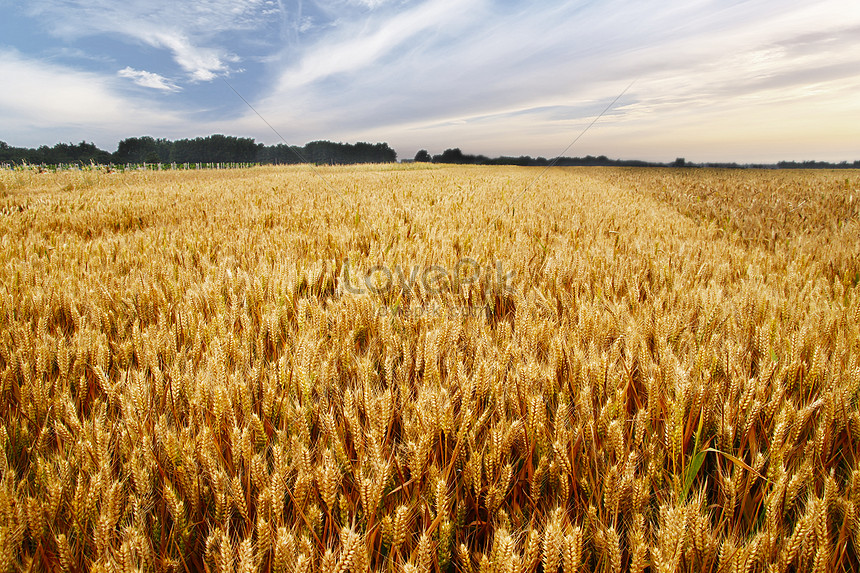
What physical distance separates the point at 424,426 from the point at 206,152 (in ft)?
438

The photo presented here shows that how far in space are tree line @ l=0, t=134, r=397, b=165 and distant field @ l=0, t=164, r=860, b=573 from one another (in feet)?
327

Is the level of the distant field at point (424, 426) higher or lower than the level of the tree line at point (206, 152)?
lower

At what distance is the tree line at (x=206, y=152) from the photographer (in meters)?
99.7

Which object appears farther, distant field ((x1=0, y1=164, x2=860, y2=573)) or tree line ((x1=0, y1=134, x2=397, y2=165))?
tree line ((x1=0, y1=134, x2=397, y2=165))

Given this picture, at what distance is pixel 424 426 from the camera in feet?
3.36

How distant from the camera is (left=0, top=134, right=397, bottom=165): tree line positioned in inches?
3925

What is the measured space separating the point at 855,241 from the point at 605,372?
4.09 meters

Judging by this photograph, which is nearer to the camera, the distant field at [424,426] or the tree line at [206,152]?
the distant field at [424,426]

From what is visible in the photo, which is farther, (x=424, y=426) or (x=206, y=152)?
(x=206, y=152)

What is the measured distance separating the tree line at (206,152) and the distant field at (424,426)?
99618 mm

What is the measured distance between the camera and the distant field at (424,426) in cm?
83

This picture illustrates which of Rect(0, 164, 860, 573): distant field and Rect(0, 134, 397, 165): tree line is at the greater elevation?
Rect(0, 134, 397, 165): tree line

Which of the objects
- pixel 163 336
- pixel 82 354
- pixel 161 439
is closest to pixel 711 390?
pixel 161 439

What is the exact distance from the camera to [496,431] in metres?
0.96
